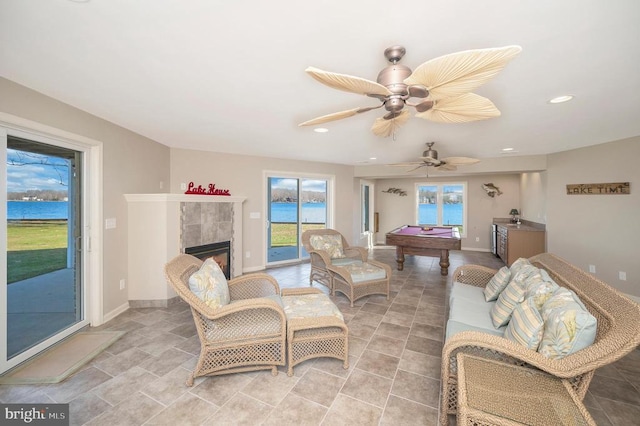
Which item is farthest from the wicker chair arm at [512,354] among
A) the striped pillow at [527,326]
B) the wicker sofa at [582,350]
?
the striped pillow at [527,326]

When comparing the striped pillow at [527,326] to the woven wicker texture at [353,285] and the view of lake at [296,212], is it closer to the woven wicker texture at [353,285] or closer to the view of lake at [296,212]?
the woven wicker texture at [353,285]

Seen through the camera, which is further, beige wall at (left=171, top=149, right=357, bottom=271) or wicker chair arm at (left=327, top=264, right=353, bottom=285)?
beige wall at (left=171, top=149, right=357, bottom=271)

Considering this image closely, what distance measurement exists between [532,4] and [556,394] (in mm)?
1911

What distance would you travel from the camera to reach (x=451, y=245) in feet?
15.5

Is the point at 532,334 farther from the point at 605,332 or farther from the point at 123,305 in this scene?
the point at 123,305

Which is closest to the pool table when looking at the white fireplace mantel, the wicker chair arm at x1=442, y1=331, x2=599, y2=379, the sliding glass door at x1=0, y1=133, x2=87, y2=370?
the wicker chair arm at x1=442, y1=331, x2=599, y2=379

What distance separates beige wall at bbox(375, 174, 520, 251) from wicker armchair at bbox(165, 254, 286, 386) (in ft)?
22.9

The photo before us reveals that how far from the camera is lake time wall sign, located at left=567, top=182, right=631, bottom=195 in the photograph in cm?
381

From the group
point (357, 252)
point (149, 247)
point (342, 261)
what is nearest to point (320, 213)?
point (357, 252)

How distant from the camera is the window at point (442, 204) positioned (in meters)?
7.80

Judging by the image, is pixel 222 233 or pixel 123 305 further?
pixel 222 233

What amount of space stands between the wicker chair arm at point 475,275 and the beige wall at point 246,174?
12.1 feet

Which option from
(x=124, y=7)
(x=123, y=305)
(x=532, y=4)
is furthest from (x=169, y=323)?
(x=532, y=4)

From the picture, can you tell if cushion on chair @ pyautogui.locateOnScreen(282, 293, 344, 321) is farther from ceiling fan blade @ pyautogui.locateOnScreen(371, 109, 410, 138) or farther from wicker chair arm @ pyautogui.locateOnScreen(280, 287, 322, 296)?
ceiling fan blade @ pyautogui.locateOnScreen(371, 109, 410, 138)
